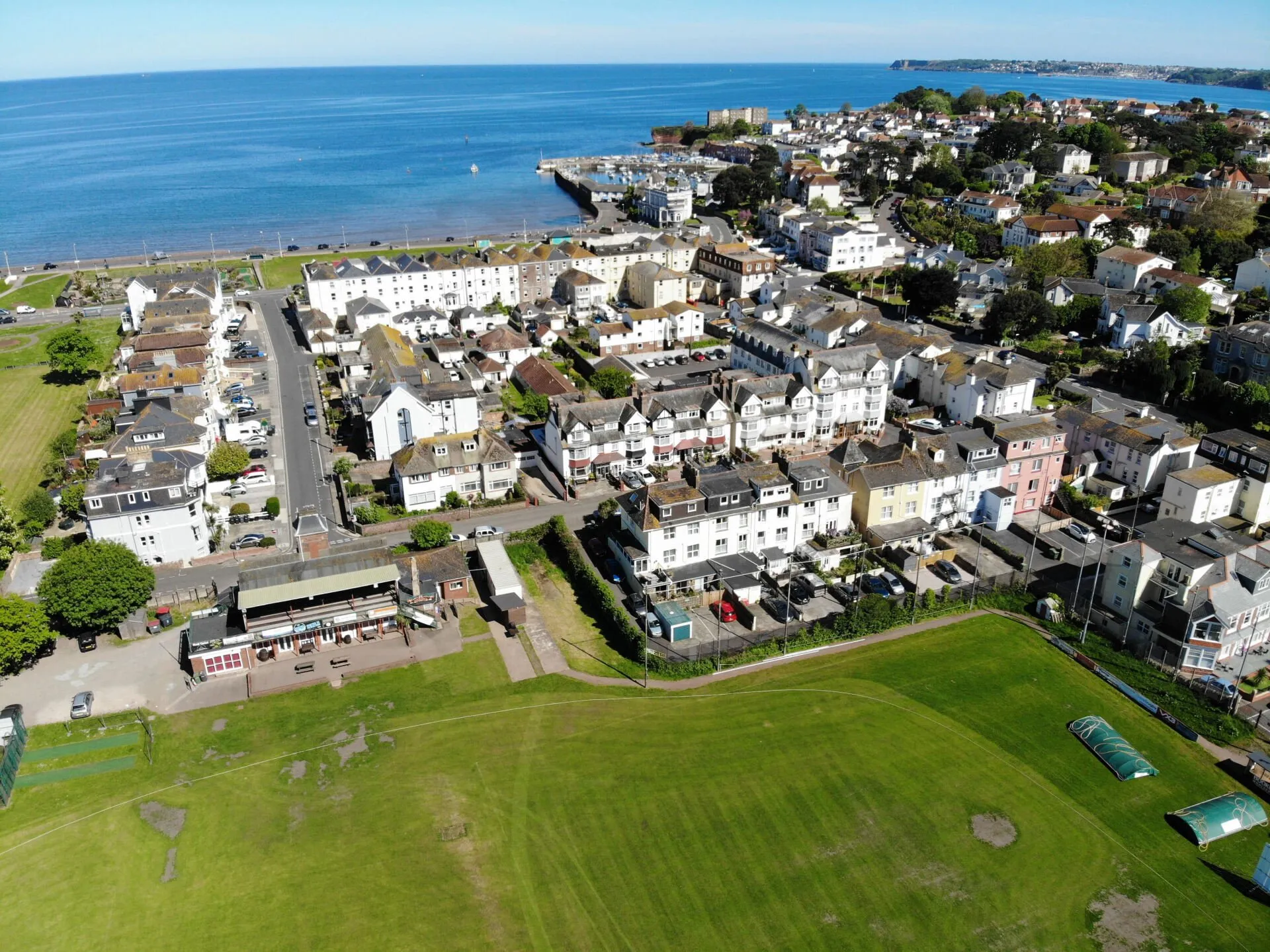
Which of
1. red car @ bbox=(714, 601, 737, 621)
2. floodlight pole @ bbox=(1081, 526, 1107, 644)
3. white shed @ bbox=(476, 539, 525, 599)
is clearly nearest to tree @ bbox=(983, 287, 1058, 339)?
floodlight pole @ bbox=(1081, 526, 1107, 644)

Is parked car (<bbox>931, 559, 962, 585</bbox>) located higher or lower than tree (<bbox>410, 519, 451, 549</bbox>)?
lower

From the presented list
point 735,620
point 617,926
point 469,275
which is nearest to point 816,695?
point 735,620

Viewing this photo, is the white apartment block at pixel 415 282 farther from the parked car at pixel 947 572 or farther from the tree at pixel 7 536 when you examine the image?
the parked car at pixel 947 572

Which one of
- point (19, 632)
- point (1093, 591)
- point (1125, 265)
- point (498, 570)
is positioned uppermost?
point (1125, 265)

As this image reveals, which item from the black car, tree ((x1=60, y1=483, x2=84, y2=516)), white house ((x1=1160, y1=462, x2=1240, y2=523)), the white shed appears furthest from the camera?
tree ((x1=60, y1=483, x2=84, y2=516))

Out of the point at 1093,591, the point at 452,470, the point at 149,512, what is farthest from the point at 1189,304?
the point at 149,512

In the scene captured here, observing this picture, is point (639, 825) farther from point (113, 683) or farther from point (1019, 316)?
point (1019, 316)

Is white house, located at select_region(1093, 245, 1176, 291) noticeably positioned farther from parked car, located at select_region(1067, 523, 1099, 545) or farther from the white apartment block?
the white apartment block
